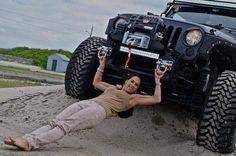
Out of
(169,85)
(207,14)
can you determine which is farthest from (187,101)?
(207,14)

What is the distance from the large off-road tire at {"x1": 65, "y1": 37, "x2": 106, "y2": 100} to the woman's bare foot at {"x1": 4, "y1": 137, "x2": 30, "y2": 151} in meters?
2.92

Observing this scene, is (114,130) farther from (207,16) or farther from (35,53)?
(35,53)

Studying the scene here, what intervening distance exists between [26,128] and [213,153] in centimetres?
260

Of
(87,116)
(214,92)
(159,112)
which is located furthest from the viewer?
(159,112)

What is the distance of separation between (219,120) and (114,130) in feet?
5.54

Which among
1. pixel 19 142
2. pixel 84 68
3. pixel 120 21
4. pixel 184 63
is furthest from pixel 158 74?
pixel 19 142

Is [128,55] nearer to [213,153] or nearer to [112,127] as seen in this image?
[112,127]

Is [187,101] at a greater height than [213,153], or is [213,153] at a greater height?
[187,101]

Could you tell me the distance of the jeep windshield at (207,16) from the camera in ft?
28.6

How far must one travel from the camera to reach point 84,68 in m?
8.48

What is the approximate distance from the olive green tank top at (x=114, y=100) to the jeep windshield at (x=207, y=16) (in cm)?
249

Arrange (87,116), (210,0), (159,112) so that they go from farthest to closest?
1. (210,0)
2. (159,112)
3. (87,116)

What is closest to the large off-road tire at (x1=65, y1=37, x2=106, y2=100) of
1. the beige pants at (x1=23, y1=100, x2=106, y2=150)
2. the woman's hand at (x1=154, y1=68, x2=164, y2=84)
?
the woman's hand at (x1=154, y1=68, x2=164, y2=84)

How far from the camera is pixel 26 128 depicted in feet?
24.7
